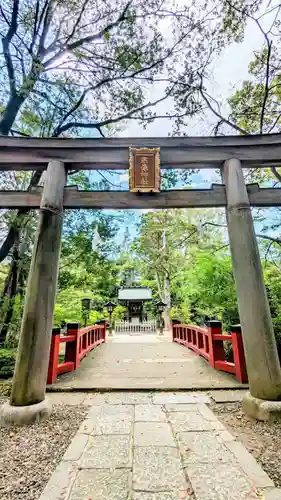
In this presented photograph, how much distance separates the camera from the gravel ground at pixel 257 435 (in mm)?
2041

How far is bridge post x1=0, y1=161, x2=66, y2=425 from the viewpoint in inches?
117

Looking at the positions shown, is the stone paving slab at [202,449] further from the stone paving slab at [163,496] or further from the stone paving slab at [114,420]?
the stone paving slab at [114,420]

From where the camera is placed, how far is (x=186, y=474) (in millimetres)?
1855

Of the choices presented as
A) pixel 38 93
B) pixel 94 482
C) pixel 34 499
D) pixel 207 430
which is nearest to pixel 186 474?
pixel 94 482

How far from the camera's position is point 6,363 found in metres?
5.35

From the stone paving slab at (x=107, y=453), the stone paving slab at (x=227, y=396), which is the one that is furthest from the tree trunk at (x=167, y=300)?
the stone paving slab at (x=107, y=453)

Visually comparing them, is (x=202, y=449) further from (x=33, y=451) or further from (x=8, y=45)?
(x=8, y=45)

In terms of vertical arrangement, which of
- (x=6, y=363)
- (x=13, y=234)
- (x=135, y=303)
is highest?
(x=13, y=234)

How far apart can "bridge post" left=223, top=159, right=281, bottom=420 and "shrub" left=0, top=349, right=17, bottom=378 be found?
4.77m

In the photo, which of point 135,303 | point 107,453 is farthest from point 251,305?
point 135,303

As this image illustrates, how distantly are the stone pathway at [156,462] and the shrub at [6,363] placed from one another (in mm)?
3107

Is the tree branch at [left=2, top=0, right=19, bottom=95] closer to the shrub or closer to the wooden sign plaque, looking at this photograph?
the wooden sign plaque

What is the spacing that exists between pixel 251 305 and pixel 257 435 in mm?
1465

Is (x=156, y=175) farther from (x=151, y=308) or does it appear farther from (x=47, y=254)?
(x=151, y=308)
